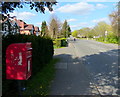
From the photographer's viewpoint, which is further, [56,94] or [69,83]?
[69,83]

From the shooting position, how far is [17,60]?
8.86 ft

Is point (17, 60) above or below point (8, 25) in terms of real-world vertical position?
below

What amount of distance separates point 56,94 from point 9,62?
1875mm

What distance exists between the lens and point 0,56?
9.84 ft

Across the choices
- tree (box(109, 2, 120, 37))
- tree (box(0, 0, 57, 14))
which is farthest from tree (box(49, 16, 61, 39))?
tree (box(0, 0, 57, 14))

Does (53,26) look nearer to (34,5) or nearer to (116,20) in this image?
(116,20)

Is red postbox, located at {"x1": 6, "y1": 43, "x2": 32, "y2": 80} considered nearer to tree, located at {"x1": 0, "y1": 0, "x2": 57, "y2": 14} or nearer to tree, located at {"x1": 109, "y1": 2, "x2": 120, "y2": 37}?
tree, located at {"x1": 0, "y1": 0, "x2": 57, "y2": 14}

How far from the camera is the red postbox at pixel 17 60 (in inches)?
105

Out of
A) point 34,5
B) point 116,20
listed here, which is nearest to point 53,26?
point 116,20

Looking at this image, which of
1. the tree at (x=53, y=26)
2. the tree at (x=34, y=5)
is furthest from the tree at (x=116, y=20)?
the tree at (x=34, y=5)

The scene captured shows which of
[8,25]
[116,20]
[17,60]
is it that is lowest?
[17,60]

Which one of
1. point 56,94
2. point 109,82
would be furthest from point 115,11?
point 56,94

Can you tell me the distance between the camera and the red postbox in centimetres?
267

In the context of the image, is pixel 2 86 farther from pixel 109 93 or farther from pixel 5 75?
pixel 109 93
